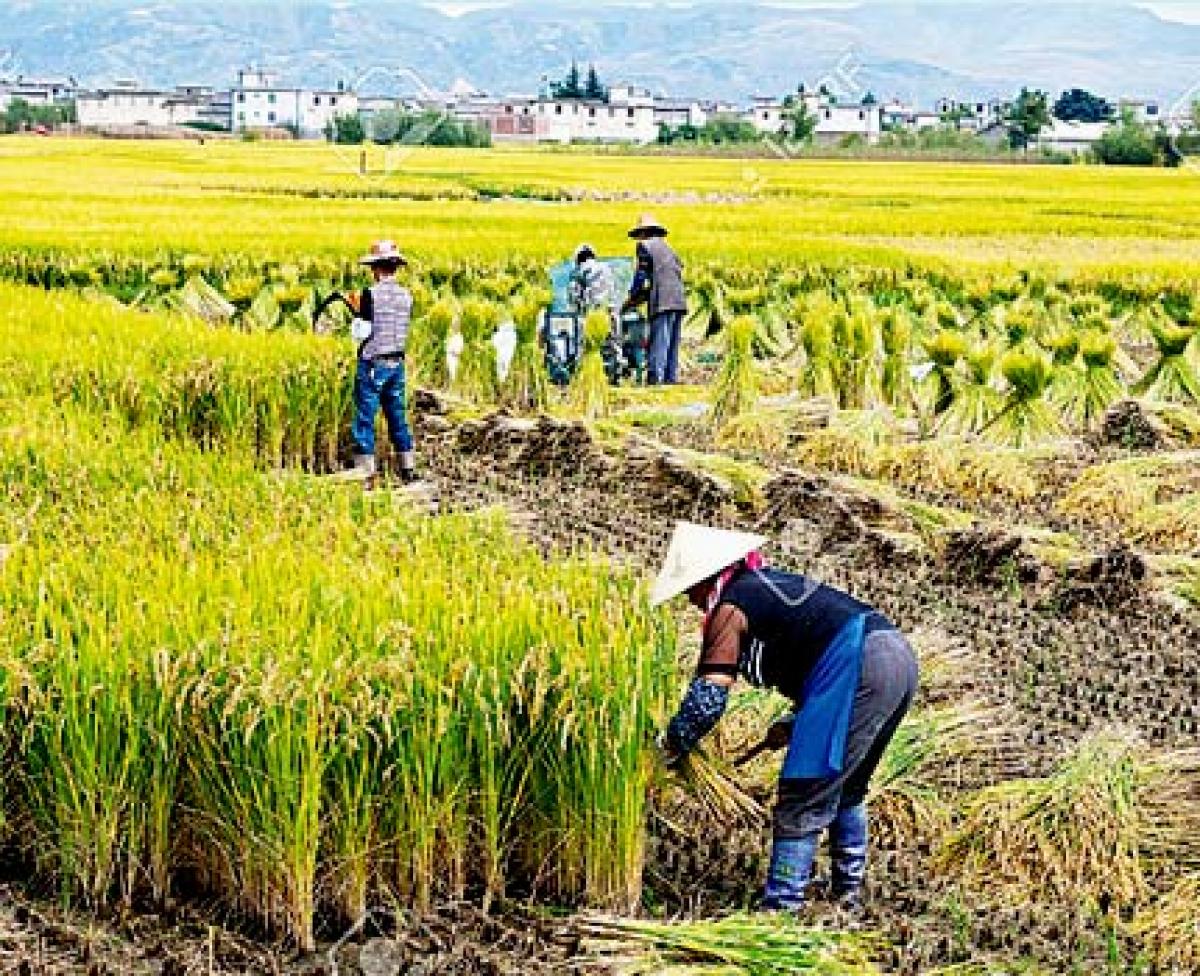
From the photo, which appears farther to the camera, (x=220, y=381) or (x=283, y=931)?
(x=220, y=381)

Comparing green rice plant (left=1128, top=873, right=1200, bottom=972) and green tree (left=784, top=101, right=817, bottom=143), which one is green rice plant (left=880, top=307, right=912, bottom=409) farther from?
green tree (left=784, top=101, right=817, bottom=143)

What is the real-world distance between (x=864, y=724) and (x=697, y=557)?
1.71ft

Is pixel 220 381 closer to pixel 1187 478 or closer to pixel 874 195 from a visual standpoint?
pixel 1187 478

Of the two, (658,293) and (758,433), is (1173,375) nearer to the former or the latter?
(758,433)

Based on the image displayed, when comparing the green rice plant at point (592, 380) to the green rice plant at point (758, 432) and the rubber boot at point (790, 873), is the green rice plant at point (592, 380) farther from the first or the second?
the rubber boot at point (790, 873)

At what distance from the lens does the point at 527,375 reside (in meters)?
11.4

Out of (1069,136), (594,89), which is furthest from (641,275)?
(594,89)

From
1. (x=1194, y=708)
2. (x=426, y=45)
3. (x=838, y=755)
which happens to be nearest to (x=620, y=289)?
(x=1194, y=708)

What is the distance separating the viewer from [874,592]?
Answer: 7.25 meters

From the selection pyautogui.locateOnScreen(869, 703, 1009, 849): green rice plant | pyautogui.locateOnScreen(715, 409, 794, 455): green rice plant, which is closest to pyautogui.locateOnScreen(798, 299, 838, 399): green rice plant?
pyautogui.locateOnScreen(715, 409, 794, 455): green rice plant

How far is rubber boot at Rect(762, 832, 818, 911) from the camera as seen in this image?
13.3ft

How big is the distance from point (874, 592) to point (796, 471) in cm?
158

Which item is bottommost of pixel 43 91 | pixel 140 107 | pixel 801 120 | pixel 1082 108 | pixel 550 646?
pixel 550 646

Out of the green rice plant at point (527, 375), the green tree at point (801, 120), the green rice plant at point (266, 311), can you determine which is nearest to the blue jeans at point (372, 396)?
the green rice plant at point (527, 375)
